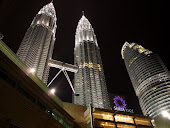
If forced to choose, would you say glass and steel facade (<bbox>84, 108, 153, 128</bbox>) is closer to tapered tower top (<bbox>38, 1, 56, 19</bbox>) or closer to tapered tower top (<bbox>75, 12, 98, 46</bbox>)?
tapered tower top (<bbox>75, 12, 98, 46</bbox>)

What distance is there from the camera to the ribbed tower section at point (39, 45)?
77.8 m

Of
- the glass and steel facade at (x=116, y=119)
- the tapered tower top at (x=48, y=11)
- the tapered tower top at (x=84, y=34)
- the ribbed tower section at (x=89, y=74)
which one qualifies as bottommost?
the glass and steel facade at (x=116, y=119)

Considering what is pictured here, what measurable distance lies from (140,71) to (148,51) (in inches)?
838

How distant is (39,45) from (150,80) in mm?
93875

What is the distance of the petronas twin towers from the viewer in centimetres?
7900

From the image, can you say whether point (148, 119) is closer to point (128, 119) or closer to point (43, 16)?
point (128, 119)

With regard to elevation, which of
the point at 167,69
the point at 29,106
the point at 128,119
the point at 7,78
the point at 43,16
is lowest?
the point at 29,106

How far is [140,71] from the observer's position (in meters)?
145

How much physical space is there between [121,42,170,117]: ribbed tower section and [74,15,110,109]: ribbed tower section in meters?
50.9

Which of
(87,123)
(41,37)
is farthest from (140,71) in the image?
(87,123)

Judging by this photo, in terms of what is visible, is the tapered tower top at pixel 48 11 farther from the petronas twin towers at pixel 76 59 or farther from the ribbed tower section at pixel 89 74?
the ribbed tower section at pixel 89 74

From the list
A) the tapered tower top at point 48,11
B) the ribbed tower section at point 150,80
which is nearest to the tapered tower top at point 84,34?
the tapered tower top at point 48,11

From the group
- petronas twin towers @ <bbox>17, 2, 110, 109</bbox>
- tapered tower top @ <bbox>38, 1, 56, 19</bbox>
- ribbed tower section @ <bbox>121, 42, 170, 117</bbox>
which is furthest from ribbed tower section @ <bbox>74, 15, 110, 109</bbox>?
ribbed tower section @ <bbox>121, 42, 170, 117</bbox>

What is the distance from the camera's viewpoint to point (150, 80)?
13312 cm
